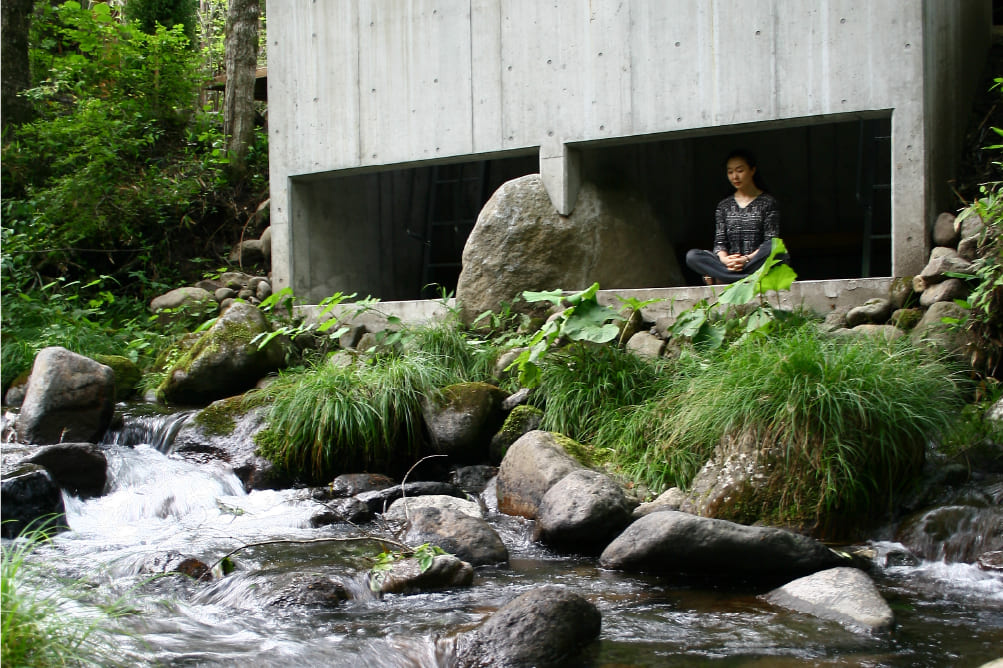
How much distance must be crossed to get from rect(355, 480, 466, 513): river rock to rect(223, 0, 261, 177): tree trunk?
24.0 ft

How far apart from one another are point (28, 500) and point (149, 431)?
1.93 m

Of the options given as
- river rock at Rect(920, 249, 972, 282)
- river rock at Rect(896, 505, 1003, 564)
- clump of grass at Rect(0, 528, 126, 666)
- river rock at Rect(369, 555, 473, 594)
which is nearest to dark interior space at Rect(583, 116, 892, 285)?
river rock at Rect(920, 249, 972, 282)

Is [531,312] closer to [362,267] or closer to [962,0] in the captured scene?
[362,267]

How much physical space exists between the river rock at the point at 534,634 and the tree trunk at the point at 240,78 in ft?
31.3

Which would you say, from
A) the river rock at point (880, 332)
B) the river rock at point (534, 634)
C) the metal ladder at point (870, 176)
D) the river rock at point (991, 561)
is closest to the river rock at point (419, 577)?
the river rock at point (534, 634)

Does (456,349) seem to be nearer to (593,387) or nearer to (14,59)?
(593,387)

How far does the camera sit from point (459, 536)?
179 inches

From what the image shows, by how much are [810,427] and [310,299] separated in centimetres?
590

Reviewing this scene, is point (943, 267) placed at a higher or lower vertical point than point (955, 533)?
higher

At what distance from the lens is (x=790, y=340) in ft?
16.6

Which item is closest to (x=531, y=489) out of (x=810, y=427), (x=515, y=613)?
(x=810, y=427)

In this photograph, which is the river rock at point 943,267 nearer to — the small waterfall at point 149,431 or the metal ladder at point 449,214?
the small waterfall at point 149,431

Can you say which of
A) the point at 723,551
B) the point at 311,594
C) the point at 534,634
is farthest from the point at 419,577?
the point at 723,551

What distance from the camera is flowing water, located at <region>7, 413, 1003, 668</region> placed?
10.7 feet
